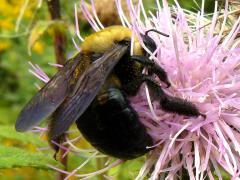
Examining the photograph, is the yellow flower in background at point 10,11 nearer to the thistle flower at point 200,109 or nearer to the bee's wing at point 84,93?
the thistle flower at point 200,109

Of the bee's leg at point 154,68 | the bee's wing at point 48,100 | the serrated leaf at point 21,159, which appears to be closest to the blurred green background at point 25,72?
the serrated leaf at point 21,159

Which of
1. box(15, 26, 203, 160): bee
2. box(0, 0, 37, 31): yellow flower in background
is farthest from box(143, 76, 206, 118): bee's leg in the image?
box(0, 0, 37, 31): yellow flower in background

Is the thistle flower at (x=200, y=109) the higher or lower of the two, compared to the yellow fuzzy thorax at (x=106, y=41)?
lower

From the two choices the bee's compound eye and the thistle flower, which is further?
the bee's compound eye

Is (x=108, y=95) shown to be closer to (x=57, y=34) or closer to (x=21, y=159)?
(x=21, y=159)

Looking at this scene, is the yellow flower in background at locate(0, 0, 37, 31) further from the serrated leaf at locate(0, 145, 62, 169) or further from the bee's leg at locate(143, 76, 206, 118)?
the bee's leg at locate(143, 76, 206, 118)

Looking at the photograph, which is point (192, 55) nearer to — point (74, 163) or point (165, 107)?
point (165, 107)

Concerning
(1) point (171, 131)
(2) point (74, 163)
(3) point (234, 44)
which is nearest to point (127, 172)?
(2) point (74, 163)
